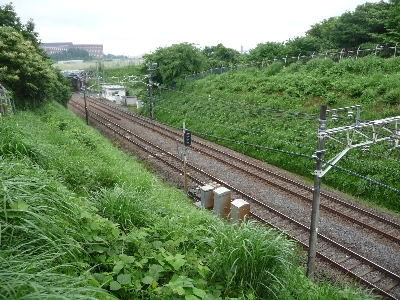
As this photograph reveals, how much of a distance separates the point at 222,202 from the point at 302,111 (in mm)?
A: 12215

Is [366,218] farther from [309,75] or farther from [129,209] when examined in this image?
[309,75]

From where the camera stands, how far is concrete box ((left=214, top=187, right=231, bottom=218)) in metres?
12.0

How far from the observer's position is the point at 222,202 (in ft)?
39.8

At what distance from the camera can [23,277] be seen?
2.83m

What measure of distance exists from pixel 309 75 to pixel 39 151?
2190 cm

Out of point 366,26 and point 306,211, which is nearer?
point 306,211

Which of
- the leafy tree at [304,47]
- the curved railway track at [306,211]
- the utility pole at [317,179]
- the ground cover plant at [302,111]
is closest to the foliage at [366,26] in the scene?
the leafy tree at [304,47]

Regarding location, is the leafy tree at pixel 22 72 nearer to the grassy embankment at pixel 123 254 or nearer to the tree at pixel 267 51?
the grassy embankment at pixel 123 254

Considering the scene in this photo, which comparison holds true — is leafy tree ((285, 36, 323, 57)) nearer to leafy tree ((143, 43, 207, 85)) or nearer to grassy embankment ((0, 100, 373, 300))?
leafy tree ((143, 43, 207, 85))

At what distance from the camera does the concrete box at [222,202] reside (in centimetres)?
1205

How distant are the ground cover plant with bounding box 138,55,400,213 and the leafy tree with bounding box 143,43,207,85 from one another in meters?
3.45

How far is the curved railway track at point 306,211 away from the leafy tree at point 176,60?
A: 42.7 ft

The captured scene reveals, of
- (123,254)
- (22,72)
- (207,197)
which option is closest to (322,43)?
(207,197)

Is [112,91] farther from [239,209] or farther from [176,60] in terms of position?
[239,209]
